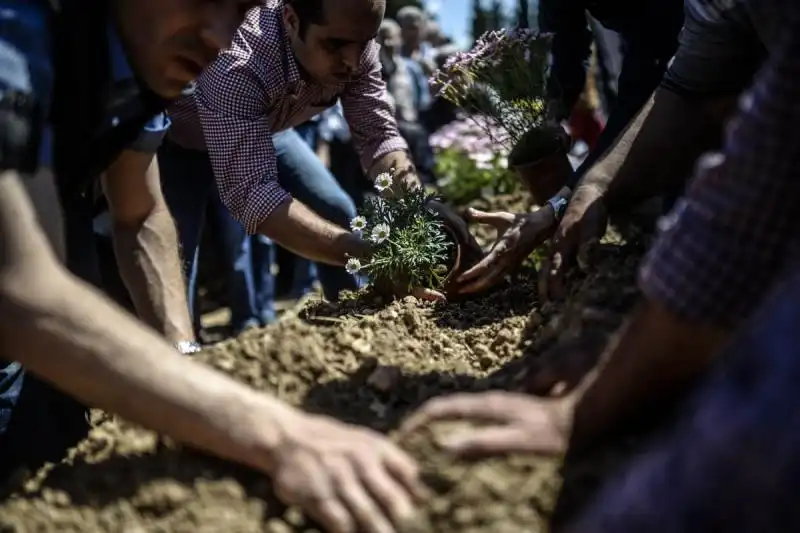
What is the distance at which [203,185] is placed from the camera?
4398mm

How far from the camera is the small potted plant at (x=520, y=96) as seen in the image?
359cm

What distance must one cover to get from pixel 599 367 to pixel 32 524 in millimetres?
1043

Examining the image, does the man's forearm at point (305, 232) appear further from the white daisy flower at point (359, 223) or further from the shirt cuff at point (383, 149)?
the shirt cuff at point (383, 149)

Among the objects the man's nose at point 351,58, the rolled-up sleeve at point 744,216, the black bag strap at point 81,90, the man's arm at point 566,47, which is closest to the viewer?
the rolled-up sleeve at point 744,216

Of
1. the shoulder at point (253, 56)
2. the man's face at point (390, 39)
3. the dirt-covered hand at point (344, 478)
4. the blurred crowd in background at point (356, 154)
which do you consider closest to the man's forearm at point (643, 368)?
the dirt-covered hand at point (344, 478)

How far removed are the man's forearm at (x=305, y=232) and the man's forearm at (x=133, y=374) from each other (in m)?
1.88

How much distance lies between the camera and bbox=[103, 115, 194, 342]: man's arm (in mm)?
2934

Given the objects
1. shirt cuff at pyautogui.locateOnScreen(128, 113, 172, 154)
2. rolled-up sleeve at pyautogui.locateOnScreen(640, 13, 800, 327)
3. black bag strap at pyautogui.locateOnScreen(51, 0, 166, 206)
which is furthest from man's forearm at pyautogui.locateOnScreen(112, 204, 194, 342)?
rolled-up sleeve at pyautogui.locateOnScreen(640, 13, 800, 327)

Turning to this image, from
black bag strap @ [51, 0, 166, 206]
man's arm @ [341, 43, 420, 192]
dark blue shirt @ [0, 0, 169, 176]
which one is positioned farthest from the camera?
man's arm @ [341, 43, 420, 192]

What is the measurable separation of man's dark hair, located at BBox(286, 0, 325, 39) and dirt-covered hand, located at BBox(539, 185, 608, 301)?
1242mm

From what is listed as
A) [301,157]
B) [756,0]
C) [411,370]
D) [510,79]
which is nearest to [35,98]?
[411,370]

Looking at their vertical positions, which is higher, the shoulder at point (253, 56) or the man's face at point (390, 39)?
the shoulder at point (253, 56)

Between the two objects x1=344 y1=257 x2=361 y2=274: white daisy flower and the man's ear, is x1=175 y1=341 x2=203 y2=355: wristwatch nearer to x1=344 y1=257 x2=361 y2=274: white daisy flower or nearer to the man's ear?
x1=344 y1=257 x2=361 y2=274: white daisy flower

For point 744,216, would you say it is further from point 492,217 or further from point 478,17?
point 478,17
